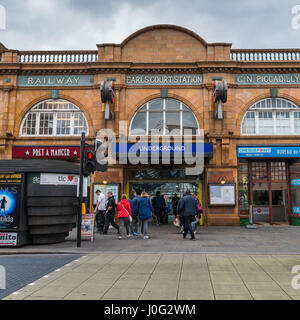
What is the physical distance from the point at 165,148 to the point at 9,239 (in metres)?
8.03

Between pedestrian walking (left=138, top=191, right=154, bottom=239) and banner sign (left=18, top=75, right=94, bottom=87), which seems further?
banner sign (left=18, top=75, right=94, bottom=87)

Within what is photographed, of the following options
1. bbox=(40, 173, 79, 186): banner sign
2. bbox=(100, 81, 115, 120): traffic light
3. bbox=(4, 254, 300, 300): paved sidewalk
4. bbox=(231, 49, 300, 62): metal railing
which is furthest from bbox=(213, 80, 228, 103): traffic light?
bbox=(4, 254, 300, 300): paved sidewalk

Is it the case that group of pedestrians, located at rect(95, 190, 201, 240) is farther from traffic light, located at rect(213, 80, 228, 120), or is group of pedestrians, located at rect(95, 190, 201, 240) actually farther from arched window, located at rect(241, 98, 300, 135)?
arched window, located at rect(241, 98, 300, 135)

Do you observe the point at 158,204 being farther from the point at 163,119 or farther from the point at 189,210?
the point at 189,210

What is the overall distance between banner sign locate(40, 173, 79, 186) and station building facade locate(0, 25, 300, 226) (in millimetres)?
5250

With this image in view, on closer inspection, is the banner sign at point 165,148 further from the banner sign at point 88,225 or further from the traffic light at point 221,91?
the banner sign at point 88,225

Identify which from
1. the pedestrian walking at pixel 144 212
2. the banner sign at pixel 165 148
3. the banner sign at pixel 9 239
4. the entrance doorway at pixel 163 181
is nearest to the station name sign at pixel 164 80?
the banner sign at pixel 165 148

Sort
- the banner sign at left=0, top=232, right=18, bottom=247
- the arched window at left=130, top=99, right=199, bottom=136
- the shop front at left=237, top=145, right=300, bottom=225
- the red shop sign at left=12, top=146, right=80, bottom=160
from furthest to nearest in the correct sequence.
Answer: the arched window at left=130, top=99, right=199, bottom=136 → the shop front at left=237, top=145, right=300, bottom=225 → the red shop sign at left=12, top=146, right=80, bottom=160 → the banner sign at left=0, top=232, right=18, bottom=247

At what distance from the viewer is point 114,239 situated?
1128 centimetres

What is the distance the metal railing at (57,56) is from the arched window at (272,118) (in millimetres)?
9090

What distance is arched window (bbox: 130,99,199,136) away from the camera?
16375 mm
